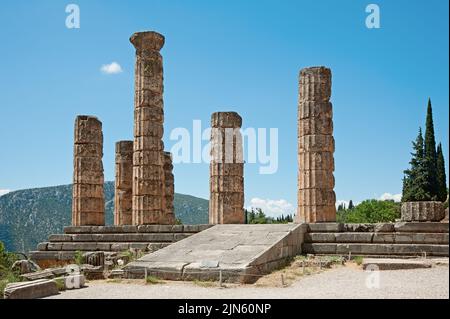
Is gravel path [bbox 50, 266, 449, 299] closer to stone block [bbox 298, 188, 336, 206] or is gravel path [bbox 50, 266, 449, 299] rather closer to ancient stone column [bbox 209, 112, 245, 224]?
stone block [bbox 298, 188, 336, 206]

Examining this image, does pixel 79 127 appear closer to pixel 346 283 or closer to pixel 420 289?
pixel 346 283

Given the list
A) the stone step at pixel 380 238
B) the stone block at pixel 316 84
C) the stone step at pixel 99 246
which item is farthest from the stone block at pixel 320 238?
the stone block at pixel 316 84

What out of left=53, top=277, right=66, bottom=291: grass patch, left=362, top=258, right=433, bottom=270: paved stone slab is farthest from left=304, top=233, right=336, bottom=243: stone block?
left=53, top=277, right=66, bottom=291: grass patch

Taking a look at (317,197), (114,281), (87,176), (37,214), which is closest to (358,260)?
(317,197)

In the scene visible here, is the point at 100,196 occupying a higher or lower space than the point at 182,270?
higher

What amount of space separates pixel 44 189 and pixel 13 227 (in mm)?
17389

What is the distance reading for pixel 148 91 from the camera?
21.8 meters

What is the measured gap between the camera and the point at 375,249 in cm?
1562

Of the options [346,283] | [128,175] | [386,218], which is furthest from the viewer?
[386,218]

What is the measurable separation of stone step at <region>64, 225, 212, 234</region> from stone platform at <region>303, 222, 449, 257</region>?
3977mm

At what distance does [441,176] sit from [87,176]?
35.0 meters

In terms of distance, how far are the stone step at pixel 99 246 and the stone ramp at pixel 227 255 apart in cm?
248

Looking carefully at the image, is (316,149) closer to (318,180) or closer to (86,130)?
(318,180)

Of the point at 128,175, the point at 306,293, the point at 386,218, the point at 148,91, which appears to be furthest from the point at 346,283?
the point at 386,218
